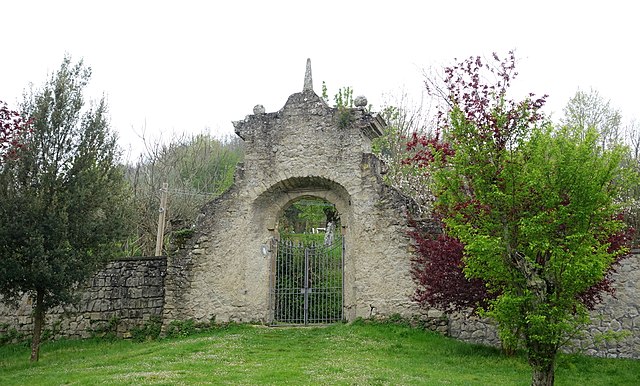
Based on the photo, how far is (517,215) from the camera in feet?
25.5

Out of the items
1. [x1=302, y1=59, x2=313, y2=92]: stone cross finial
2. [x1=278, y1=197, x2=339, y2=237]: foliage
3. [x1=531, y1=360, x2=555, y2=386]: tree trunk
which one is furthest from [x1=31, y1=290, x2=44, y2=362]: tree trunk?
[x1=278, y1=197, x2=339, y2=237]: foliage

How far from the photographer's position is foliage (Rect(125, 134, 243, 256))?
25312 millimetres

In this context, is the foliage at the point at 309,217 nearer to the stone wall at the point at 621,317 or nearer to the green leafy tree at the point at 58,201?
the green leafy tree at the point at 58,201

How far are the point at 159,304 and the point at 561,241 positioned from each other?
32.1 ft

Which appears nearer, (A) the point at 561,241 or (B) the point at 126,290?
(A) the point at 561,241

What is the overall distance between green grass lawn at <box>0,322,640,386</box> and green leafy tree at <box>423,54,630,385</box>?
31.0 inches

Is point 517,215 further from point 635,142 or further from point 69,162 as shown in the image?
point 635,142

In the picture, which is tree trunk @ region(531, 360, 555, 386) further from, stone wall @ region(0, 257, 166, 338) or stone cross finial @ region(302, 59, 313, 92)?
stone wall @ region(0, 257, 166, 338)

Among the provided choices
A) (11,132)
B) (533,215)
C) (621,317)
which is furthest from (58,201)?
(621,317)

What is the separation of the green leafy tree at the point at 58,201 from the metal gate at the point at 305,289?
3650 millimetres

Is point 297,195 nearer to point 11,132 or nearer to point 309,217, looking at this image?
point 11,132

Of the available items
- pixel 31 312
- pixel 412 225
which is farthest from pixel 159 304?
pixel 412 225

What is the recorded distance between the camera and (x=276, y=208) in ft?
47.8

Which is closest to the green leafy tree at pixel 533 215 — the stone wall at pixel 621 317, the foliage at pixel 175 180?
the stone wall at pixel 621 317
